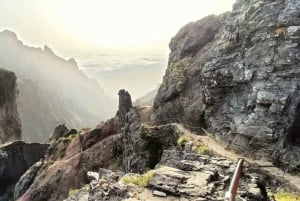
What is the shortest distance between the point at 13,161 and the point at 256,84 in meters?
63.5

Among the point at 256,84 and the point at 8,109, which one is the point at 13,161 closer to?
the point at 8,109

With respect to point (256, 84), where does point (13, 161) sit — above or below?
below

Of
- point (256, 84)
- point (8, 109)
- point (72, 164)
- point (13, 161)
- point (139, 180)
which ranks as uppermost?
point (256, 84)

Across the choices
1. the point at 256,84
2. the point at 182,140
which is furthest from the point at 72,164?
the point at 256,84

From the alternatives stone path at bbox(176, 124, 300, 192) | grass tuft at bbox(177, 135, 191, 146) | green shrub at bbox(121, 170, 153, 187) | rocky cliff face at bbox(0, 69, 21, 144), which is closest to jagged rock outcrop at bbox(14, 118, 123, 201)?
grass tuft at bbox(177, 135, 191, 146)

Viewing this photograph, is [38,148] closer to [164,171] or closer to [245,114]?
[245,114]

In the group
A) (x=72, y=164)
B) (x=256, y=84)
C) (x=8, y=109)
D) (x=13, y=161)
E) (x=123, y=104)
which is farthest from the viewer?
(x=8, y=109)

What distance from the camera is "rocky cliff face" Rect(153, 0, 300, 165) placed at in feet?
107

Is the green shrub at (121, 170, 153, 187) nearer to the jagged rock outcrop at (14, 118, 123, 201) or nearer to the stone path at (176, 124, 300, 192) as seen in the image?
the stone path at (176, 124, 300, 192)

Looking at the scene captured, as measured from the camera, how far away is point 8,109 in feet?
377

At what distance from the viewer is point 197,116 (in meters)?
45.1

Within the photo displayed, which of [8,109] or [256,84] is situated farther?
[8,109]

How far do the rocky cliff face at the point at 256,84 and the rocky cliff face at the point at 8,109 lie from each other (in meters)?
75.0

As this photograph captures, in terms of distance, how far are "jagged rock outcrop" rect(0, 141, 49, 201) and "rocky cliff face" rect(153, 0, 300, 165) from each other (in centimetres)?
4897
